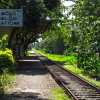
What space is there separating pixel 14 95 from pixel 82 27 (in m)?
20.0

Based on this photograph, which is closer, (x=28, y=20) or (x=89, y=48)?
(x=89, y=48)

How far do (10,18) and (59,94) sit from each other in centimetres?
472

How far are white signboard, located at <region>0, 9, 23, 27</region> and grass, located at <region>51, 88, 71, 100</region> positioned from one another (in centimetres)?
410

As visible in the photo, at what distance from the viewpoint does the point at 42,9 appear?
5281cm

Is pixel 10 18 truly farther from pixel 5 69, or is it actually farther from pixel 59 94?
pixel 5 69

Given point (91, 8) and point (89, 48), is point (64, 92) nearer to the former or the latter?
point (91, 8)

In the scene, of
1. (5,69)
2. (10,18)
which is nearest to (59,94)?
(10,18)

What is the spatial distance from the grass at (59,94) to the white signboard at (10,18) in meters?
4.10

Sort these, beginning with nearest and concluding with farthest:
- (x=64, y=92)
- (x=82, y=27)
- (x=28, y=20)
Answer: (x=64, y=92) < (x=82, y=27) < (x=28, y=20)

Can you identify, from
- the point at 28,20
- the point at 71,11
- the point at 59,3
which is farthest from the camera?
the point at 59,3

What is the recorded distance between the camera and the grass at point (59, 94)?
19.3m

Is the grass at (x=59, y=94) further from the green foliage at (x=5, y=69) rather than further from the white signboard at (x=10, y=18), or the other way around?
the green foliage at (x=5, y=69)

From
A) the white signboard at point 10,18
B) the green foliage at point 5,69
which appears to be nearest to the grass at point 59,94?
the white signboard at point 10,18

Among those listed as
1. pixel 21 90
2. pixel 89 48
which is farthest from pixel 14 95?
pixel 89 48
